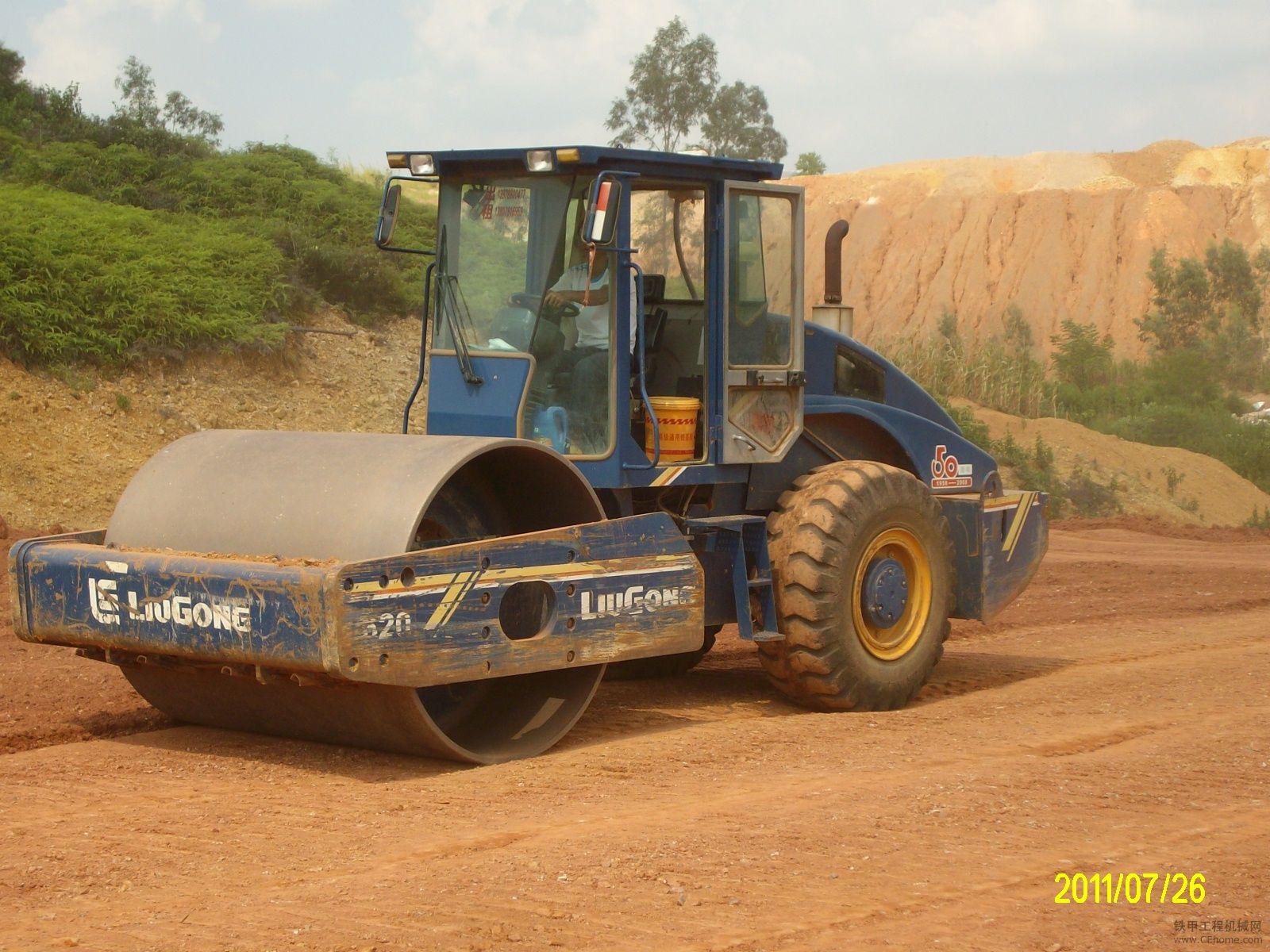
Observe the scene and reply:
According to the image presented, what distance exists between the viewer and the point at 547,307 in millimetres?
7070

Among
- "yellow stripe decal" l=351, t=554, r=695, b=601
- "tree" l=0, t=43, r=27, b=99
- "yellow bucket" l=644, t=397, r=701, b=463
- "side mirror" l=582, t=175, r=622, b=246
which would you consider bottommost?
"yellow stripe decal" l=351, t=554, r=695, b=601

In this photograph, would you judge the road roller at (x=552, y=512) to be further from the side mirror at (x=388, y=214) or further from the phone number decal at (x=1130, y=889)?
the phone number decal at (x=1130, y=889)

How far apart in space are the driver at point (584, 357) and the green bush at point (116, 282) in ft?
39.0

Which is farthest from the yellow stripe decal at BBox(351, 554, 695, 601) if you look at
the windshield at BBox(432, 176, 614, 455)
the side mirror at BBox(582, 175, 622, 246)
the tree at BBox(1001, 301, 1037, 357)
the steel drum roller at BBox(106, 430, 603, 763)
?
the tree at BBox(1001, 301, 1037, 357)

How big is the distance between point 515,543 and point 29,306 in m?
12.8

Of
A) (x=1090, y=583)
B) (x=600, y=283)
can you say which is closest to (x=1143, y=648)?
(x=1090, y=583)

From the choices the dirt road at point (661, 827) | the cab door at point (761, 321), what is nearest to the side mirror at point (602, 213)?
the cab door at point (761, 321)

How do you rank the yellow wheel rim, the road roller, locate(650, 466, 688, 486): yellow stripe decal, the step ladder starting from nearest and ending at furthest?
the road roller
locate(650, 466, 688, 486): yellow stripe decal
the step ladder
the yellow wheel rim

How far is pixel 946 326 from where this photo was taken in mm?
49906

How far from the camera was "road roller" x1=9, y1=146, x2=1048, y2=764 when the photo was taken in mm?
5941

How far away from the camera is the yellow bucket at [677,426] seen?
744 centimetres

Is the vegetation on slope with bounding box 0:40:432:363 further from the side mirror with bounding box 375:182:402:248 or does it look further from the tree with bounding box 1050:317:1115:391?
the tree with bounding box 1050:317:1115:391

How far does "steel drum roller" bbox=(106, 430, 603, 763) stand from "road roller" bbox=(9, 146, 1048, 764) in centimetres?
1

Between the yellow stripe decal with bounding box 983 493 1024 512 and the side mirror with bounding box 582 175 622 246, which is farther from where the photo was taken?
the yellow stripe decal with bounding box 983 493 1024 512
